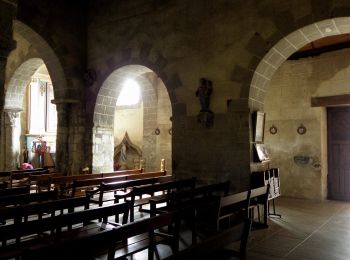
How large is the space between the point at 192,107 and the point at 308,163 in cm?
366

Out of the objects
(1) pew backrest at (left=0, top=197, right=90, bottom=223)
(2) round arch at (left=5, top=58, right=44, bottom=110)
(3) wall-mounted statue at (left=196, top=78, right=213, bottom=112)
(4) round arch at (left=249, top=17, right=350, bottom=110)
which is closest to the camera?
(1) pew backrest at (left=0, top=197, right=90, bottom=223)

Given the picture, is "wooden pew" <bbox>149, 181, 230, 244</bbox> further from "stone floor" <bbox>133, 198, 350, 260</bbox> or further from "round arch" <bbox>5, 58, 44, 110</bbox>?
"round arch" <bbox>5, 58, 44, 110</bbox>

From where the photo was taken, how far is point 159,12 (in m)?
6.43

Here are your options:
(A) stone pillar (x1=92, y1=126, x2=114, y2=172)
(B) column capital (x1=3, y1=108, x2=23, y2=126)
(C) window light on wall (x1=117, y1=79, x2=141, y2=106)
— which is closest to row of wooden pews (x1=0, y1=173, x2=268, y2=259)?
(A) stone pillar (x1=92, y1=126, x2=114, y2=172)

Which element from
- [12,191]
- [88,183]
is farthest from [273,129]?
[12,191]

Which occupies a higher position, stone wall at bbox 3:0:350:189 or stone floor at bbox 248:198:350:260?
stone wall at bbox 3:0:350:189

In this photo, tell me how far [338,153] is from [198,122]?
4.11m

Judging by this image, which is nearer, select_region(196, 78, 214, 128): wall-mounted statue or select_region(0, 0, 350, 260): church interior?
select_region(0, 0, 350, 260): church interior

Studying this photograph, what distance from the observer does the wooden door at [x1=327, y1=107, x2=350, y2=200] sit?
7.56 meters

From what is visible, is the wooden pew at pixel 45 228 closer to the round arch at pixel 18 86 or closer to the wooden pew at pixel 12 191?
the wooden pew at pixel 12 191

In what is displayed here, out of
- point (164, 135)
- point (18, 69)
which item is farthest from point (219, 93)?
point (18, 69)

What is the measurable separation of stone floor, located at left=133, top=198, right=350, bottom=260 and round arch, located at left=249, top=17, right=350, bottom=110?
2.05 meters

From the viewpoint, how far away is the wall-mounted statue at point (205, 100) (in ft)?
18.2

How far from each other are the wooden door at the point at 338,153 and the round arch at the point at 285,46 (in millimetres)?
3166
